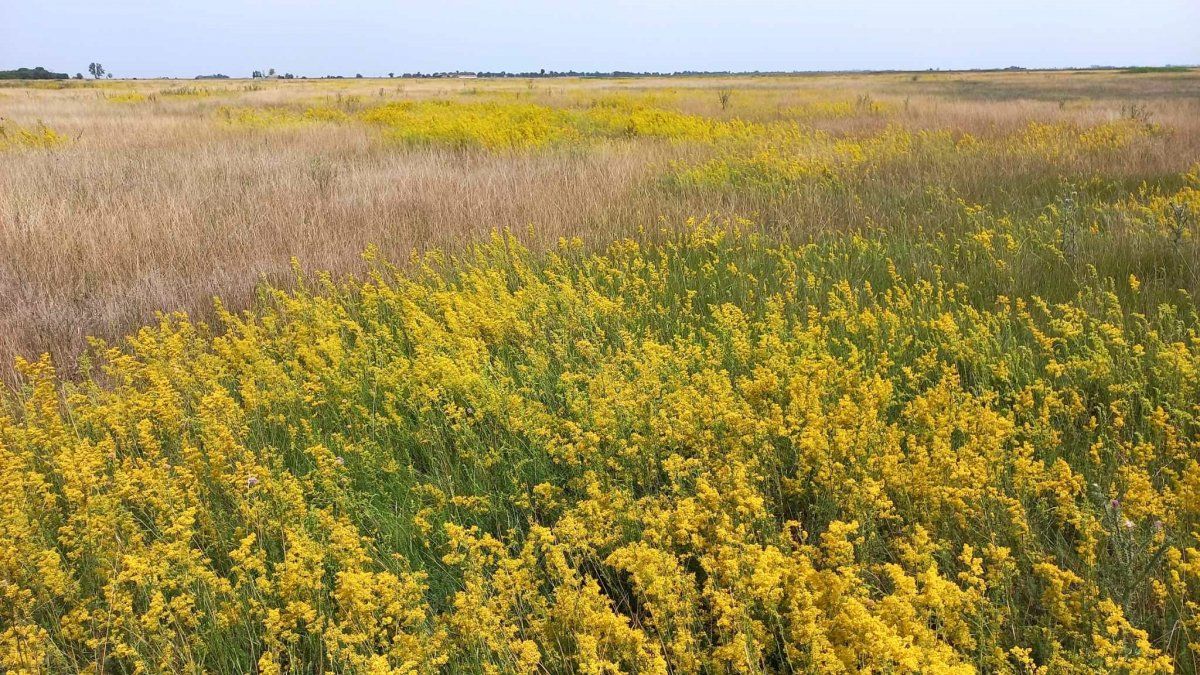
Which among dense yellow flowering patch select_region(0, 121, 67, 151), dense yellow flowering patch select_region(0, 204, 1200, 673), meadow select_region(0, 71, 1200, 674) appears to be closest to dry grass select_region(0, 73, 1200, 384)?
meadow select_region(0, 71, 1200, 674)

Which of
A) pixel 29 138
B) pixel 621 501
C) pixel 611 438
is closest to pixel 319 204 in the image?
pixel 611 438

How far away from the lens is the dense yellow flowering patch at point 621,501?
1.80m

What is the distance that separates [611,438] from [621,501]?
0.34m

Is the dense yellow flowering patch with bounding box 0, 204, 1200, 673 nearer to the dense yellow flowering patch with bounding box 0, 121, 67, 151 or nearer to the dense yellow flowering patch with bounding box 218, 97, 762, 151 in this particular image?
the dense yellow flowering patch with bounding box 218, 97, 762, 151

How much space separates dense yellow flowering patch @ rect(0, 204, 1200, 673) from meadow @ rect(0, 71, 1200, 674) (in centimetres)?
2

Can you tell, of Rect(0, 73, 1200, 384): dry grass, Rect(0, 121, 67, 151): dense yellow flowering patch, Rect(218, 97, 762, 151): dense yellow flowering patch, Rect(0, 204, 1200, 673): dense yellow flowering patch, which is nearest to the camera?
Rect(0, 204, 1200, 673): dense yellow flowering patch

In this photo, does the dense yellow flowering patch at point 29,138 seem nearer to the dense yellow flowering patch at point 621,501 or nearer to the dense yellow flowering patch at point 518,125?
the dense yellow flowering patch at point 518,125

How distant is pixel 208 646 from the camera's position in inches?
78.3

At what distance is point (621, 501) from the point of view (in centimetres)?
223

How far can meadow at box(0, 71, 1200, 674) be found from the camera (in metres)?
1.85

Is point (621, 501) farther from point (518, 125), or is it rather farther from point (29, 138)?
point (29, 138)

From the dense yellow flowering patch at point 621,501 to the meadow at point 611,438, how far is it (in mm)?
21

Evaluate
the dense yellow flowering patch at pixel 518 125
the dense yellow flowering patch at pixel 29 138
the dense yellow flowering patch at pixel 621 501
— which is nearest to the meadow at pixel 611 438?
the dense yellow flowering patch at pixel 621 501

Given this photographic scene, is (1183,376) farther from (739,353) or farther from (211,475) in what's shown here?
(211,475)
